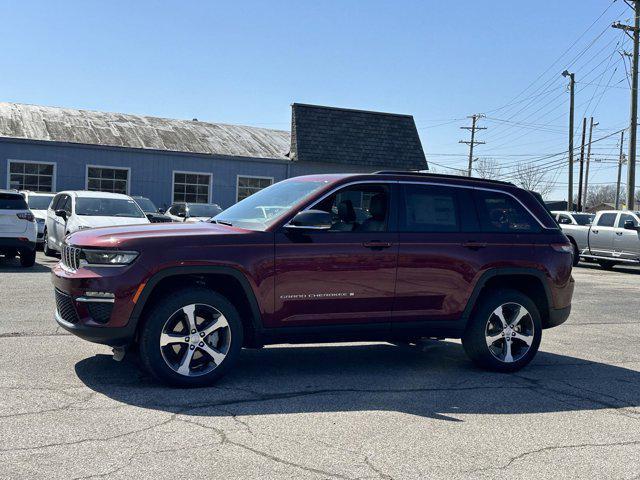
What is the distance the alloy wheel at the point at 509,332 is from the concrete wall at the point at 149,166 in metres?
23.2

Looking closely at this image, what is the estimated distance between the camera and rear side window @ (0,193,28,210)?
1534 centimetres

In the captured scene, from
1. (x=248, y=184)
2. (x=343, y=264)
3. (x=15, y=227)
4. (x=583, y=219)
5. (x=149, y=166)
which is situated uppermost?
(x=149, y=166)

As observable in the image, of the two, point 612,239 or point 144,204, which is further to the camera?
point 144,204

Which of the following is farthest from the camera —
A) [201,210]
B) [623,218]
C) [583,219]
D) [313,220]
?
[583,219]

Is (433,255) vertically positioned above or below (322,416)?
above

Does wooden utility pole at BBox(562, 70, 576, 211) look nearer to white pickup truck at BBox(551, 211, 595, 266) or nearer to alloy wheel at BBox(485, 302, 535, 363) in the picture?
white pickup truck at BBox(551, 211, 595, 266)

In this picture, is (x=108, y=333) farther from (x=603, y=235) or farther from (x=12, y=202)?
(x=603, y=235)

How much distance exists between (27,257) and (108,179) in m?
13.2

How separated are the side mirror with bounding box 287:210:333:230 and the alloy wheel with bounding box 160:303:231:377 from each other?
1010 mm

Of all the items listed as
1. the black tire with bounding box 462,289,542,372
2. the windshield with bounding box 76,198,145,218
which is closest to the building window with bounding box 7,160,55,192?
the windshield with bounding box 76,198,145,218

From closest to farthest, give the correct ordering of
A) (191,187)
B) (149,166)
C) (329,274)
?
(329,274) < (149,166) < (191,187)

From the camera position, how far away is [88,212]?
638 inches

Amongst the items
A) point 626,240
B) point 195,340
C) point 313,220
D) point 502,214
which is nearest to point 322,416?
point 195,340

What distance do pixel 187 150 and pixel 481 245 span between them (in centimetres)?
2412
